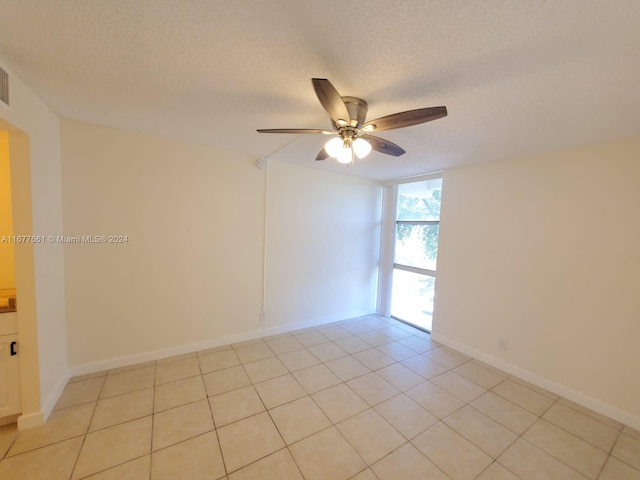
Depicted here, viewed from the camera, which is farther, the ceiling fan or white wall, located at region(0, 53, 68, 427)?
white wall, located at region(0, 53, 68, 427)

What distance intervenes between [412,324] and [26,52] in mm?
4399

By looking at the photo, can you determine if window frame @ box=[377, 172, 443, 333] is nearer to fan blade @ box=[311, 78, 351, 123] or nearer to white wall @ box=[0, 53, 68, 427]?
fan blade @ box=[311, 78, 351, 123]

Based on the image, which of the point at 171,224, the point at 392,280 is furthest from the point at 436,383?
the point at 171,224

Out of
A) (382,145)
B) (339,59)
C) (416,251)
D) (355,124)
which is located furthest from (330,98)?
(416,251)

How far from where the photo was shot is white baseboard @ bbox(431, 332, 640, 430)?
1.98 meters

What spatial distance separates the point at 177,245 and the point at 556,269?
12.2ft

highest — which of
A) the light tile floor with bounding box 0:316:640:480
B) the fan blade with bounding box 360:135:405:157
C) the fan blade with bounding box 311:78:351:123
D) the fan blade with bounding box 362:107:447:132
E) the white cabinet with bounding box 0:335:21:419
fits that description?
the fan blade with bounding box 311:78:351:123

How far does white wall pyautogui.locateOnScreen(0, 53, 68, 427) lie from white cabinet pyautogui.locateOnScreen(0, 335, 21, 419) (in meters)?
0.05

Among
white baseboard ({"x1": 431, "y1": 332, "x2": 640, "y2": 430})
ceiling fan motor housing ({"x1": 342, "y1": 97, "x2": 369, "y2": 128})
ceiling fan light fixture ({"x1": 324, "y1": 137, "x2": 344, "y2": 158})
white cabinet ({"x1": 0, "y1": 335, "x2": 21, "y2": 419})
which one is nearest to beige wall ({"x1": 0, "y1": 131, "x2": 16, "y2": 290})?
white cabinet ({"x1": 0, "y1": 335, "x2": 21, "y2": 419})

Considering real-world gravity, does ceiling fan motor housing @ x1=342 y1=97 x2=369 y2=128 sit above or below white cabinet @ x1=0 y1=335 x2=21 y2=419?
above

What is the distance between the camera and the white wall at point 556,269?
2002mm

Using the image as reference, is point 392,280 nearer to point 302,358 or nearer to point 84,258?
point 302,358

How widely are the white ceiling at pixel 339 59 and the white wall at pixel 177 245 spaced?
53cm

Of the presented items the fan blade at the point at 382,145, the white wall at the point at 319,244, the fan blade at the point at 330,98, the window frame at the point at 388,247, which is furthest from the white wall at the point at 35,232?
the window frame at the point at 388,247
